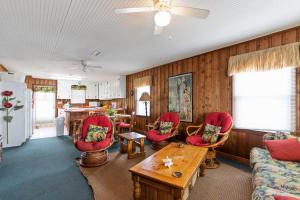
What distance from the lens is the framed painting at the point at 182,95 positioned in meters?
4.39

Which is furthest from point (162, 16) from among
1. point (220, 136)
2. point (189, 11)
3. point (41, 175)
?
point (41, 175)

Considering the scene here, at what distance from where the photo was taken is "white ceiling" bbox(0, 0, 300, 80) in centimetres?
203

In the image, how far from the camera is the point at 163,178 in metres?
1.74

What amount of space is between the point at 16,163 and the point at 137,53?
3.61 m

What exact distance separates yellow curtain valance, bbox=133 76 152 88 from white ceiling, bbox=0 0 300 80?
174cm

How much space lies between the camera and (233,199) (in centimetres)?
215

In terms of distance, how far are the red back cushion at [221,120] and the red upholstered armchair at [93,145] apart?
89.1 inches

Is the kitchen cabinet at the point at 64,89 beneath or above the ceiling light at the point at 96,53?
beneath

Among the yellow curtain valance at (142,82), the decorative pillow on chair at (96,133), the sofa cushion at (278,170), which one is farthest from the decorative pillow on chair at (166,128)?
the sofa cushion at (278,170)

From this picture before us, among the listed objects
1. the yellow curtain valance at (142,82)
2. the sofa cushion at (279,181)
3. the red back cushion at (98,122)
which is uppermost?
the yellow curtain valance at (142,82)

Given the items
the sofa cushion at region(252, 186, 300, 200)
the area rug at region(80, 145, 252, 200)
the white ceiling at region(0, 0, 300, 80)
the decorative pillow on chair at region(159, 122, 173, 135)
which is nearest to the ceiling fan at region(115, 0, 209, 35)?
the white ceiling at region(0, 0, 300, 80)

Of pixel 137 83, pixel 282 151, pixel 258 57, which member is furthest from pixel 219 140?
pixel 137 83

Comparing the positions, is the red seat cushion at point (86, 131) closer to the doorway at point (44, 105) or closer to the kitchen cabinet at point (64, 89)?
the doorway at point (44, 105)

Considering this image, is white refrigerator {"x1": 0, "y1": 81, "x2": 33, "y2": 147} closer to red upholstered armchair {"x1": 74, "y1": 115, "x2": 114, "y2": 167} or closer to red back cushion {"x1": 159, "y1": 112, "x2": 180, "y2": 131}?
red upholstered armchair {"x1": 74, "y1": 115, "x2": 114, "y2": 167}
